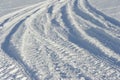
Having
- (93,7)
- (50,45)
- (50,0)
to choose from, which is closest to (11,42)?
(50,45)

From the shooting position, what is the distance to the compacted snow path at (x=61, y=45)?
295 inches

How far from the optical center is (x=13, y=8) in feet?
50.5

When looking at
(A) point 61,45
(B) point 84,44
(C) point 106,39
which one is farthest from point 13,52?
(C) point 106,39

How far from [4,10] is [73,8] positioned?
4.12 m

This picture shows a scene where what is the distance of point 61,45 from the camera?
9078 millimetres

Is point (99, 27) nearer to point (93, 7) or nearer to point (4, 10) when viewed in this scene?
point (93, 7)

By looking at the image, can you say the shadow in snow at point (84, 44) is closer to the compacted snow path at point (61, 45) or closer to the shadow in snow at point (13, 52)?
the compacted snow path at point (61, 45)

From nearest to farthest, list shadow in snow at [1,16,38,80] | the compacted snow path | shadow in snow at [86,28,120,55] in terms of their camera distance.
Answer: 1. the compacted snow path
2. shadow in snow at [1,16,38,80]
3. shadow in snow at [86,28,120,55]

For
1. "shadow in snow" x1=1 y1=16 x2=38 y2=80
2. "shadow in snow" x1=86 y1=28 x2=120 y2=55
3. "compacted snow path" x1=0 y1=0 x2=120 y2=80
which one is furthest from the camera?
"shadow in snow" x1=86 y1=28 x2=120 y2=55

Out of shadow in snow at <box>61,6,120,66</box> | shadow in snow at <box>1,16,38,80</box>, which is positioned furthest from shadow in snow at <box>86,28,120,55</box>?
shadow in snow at <box>1,16,38,80</box>

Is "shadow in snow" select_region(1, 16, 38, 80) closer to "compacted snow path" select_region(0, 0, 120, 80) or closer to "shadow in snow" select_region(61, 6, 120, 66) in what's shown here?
"compacted snow path" select_region(0, 0, 120, 80)

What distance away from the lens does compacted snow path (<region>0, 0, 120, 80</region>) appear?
7484 mm

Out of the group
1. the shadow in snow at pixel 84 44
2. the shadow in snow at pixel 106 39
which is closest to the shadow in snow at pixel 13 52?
the shadow in snow at pixel 84 44

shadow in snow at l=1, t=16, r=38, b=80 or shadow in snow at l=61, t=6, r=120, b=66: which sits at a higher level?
shadow in snow at l=1, t=16, r=38, b=80
